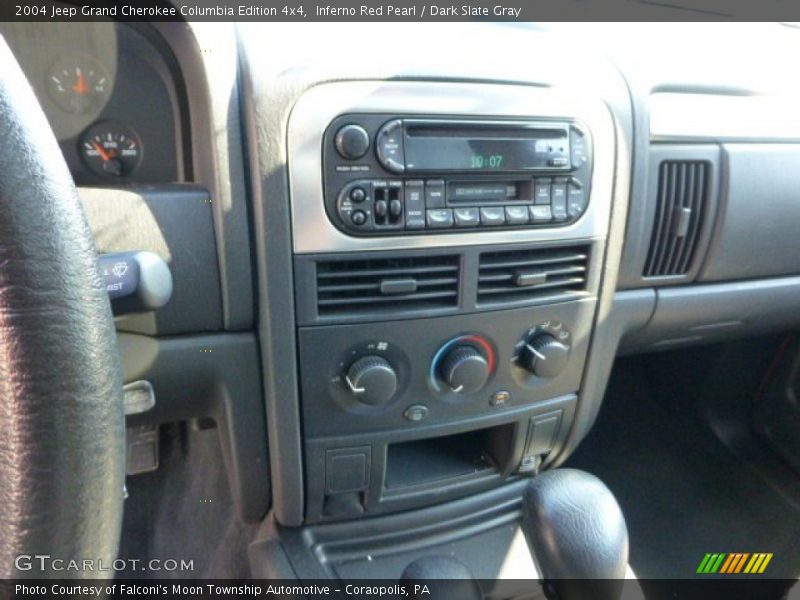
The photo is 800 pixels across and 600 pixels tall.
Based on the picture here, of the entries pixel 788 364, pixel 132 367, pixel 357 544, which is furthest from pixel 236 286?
pixel 788 364

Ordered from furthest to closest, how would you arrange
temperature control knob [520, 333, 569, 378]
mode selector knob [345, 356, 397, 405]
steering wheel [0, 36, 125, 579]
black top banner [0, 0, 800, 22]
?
temperature control knob [520, 333, 569, 378]
mode selector knob [345, 356, 397, 405]
black top banner [0, 0, 800, 22]
steering wheel [0, 36, 125, 579]

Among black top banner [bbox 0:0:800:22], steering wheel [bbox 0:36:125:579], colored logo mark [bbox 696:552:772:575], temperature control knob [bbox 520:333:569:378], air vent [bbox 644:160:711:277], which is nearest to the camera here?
steering wheel [bbox 0:36:125:579]

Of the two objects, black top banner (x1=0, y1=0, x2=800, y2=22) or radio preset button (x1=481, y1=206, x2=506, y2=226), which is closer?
black top banner (x1=0, y1=0, x2=800, y2=22)

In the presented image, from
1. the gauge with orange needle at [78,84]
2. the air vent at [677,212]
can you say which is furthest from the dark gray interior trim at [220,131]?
the air vent at [677,212]

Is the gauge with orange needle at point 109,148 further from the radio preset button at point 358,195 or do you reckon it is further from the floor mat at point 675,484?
the floor mat at point 675,484

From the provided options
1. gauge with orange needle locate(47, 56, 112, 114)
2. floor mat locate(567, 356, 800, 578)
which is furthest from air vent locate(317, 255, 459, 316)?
floor mat locate(567, 356, 800, 578)

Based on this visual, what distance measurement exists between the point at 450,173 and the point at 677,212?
1.58 ft

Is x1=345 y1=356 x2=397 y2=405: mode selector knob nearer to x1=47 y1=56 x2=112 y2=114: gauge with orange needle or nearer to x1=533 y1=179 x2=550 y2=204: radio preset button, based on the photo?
x1=533 y1=179 x2=550 y2=204: radio preset button

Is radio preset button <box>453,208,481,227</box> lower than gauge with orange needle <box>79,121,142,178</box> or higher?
lower

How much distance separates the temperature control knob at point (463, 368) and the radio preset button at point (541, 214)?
212 mm

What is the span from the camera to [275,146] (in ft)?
2.68

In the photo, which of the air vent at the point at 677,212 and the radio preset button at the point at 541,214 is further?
the air vent at the point at 677,212

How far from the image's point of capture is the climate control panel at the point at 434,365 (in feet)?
3.05

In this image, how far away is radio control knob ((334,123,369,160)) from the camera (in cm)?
83
